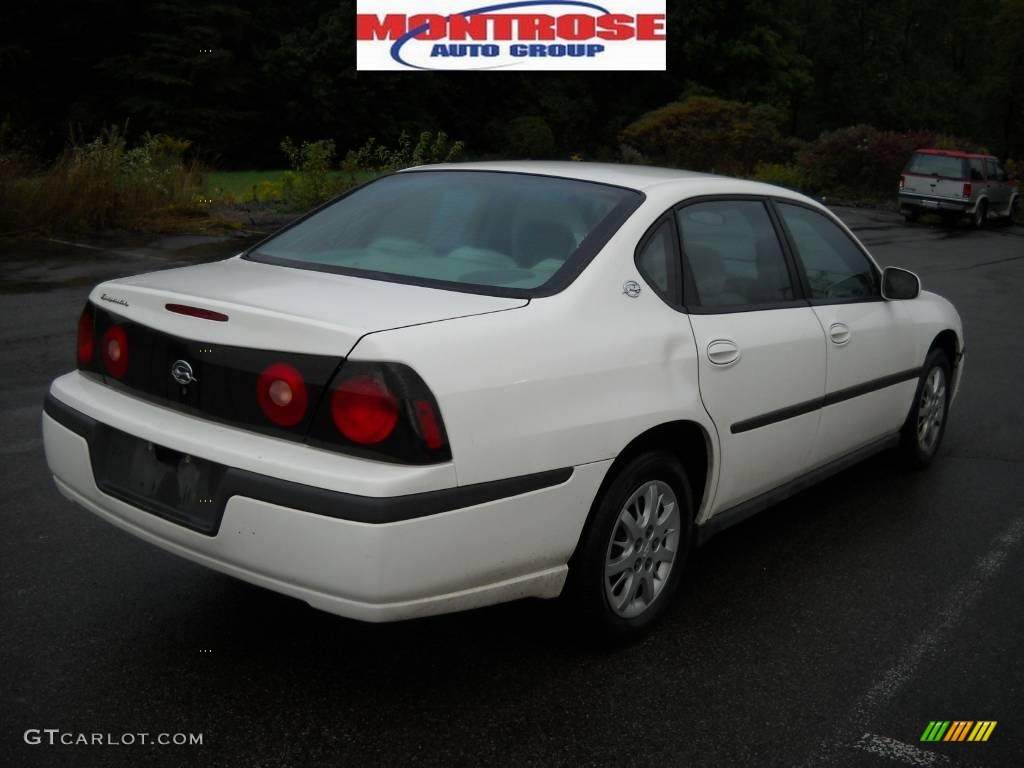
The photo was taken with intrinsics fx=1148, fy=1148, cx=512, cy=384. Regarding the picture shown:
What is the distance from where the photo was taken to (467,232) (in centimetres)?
399

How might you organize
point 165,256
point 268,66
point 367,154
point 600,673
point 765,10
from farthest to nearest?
point 765,10, point 268,66, point 367,154, point 165,256, point 600,673

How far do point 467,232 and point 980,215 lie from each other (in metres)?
25.4

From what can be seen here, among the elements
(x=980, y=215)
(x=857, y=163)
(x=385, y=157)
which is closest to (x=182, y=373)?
(x=385, y=157)

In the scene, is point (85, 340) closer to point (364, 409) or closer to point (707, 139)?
point (364, 409)

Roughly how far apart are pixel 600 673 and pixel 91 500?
64.5 inches

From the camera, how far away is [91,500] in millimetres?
3459

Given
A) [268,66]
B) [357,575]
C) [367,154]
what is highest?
[268,66]

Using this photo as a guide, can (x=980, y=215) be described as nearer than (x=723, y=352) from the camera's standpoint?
No

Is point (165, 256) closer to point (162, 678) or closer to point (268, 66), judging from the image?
point (162, 678)

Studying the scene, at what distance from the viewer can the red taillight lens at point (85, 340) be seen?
365cm

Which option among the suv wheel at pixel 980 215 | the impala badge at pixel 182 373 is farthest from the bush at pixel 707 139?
the impala badge at pixel 182 373

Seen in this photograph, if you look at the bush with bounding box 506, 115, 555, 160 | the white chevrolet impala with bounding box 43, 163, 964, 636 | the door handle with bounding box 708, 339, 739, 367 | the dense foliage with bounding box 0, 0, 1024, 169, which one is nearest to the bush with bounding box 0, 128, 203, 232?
the white chevrolet impala with bounding box 43, 163, 964, 636

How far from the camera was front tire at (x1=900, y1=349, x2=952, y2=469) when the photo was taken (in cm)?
563

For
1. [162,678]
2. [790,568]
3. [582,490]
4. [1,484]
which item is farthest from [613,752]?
[1,484]
